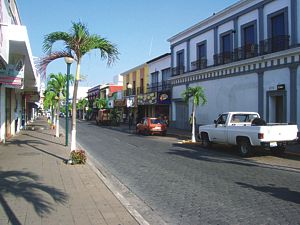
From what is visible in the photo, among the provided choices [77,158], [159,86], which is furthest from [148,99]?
[77,158]

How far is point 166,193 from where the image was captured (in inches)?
342

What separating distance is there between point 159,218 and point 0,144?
1457cm

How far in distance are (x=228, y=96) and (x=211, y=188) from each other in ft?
62.7

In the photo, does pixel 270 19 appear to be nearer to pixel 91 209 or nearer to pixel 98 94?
pixel 91 209

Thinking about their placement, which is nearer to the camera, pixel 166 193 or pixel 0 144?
pixel 166 193

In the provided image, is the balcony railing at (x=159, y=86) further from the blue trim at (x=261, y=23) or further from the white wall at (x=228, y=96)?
the blue trim at (x=261, y=23)

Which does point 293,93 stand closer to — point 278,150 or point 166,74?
point 278,150

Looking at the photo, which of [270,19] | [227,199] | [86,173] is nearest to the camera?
[227,199]

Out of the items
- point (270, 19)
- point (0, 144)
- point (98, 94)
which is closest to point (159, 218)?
point (0, 144)

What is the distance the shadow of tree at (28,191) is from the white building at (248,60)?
1566 cm

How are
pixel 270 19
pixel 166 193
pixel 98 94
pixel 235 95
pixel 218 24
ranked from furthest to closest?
pixel 98 94 < pixel 218 24 < pixel 235 95 < pixel 270 19 < pixel 166 193

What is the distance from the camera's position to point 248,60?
24.5 meters

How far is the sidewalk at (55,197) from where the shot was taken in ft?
20.7

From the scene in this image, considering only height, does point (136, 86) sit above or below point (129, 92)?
above
